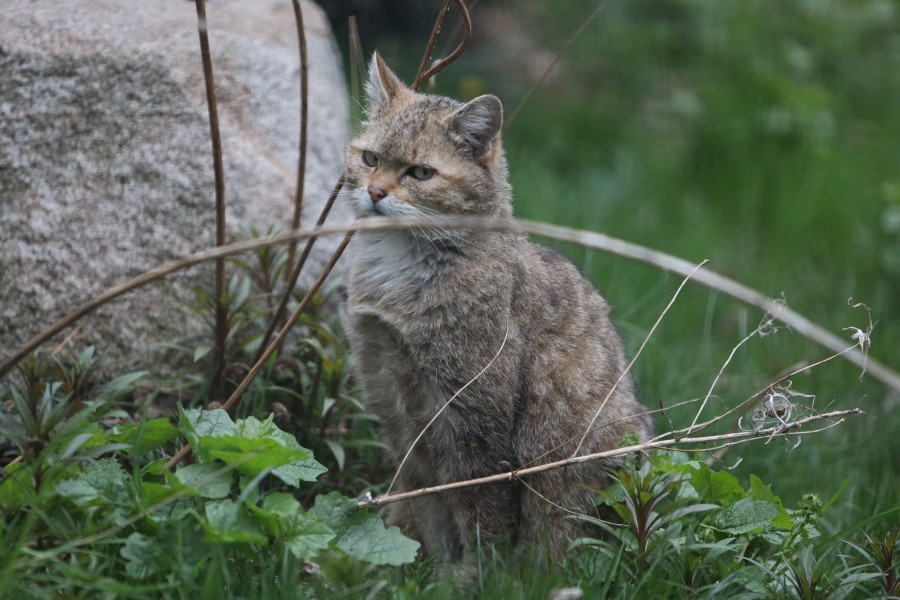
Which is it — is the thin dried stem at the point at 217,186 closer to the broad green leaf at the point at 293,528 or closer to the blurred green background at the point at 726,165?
the broad green leaf at the point at 293,528

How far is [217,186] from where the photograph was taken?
3.32 metres

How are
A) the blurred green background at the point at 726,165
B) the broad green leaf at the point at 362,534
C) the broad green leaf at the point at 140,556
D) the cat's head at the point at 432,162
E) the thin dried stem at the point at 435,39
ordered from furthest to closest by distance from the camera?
the blurred green background at the point at 726,165 → the cat's head at the point at 432,162 → the thin dried stem at the point at 435,39 → the broad green leaf at the point at 362,534 → the broad green leaf at the point at 140,556

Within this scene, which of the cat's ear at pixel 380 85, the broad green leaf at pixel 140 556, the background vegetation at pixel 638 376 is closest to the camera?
the broad green leaf at pixel 140 556

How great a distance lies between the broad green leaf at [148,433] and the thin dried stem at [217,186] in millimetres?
692

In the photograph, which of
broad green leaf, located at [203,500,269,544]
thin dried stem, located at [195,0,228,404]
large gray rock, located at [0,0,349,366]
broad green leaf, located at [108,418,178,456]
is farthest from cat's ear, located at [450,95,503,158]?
broad green leaf, located at [203,500,269,544]

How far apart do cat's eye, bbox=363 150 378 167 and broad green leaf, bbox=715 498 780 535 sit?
5.41 feet

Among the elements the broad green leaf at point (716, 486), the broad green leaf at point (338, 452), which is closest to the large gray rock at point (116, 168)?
the broad green leaf at point (338, 452)

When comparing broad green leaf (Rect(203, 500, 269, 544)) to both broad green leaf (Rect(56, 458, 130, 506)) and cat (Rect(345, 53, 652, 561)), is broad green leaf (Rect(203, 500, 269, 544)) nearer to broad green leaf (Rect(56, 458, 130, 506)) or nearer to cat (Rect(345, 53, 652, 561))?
broad green leaf (Rect(56, 458, 130, 506))

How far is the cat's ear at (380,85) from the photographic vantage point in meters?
3.61

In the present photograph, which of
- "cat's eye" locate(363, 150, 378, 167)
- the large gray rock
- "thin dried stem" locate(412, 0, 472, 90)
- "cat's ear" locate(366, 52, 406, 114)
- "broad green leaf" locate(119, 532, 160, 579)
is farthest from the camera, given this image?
the large gray rock

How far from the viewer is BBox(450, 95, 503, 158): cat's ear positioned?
131 inches

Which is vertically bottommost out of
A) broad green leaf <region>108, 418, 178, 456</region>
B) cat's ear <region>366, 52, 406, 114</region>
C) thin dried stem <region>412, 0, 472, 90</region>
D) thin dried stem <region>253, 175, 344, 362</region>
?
broad green leaf <region>108, 418, 178, 456</region>

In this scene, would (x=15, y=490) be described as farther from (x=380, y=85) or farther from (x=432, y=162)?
(x=380, y=85)

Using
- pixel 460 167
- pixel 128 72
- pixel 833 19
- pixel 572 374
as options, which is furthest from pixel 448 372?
pixel 833 19
